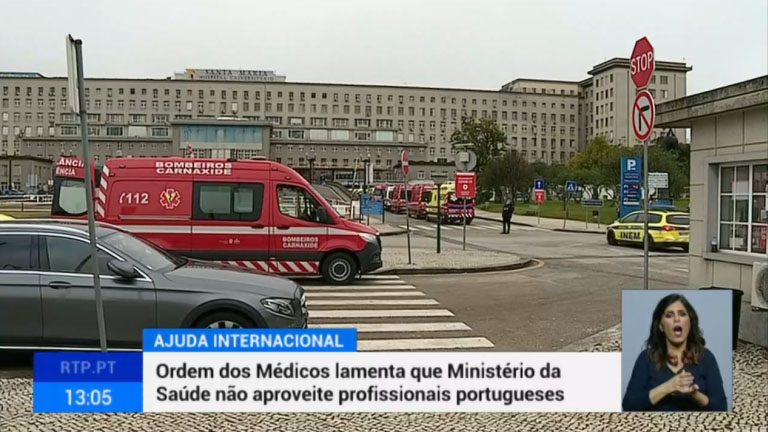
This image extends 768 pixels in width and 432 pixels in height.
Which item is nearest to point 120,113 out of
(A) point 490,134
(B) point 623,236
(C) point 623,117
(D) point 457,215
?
(A) point 490,134

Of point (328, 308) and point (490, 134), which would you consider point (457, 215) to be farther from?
point (490, 134)

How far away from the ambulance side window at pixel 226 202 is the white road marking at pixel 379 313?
12.7ft

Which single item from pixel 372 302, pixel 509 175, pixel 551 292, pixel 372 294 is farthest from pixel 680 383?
pixel 509 175

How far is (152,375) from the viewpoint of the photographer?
479 cm

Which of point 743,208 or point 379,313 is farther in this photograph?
point 379,313

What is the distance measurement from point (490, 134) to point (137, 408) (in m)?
124

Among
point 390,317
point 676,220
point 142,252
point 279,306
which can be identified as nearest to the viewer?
point 279,306

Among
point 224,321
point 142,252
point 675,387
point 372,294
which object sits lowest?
point 372,294

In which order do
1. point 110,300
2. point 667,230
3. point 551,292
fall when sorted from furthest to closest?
point 667,230 → point 551,292 → point 110,300

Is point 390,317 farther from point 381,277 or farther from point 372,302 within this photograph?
point 381,277

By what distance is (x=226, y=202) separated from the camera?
14000mm

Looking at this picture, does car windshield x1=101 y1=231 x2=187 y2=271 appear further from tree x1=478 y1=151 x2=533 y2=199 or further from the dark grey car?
tree x1=478 y1=151 x2=533 y2=199

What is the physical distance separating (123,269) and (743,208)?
7.01 meters

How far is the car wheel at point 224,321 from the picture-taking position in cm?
683
